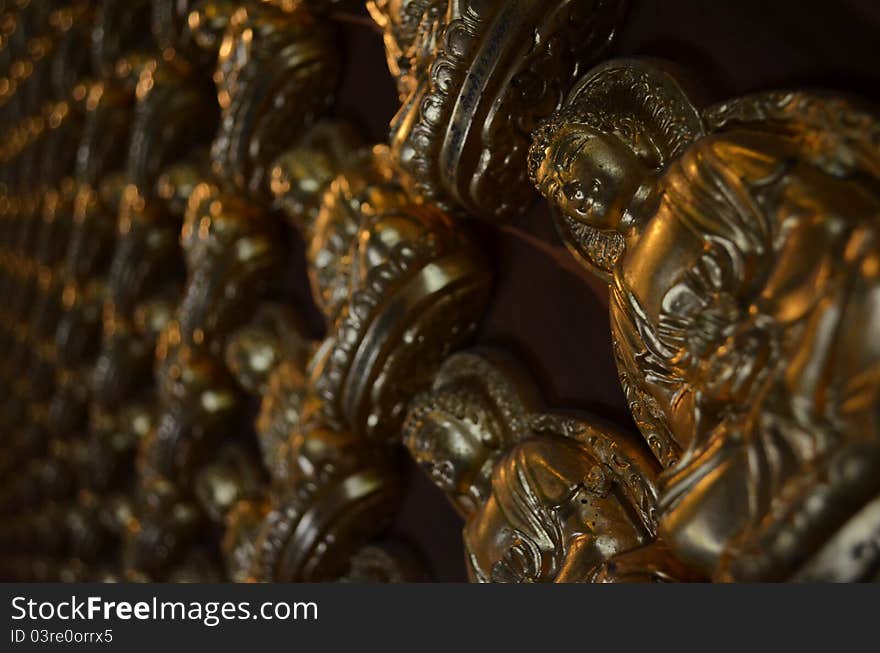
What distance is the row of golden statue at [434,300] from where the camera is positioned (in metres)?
0.16

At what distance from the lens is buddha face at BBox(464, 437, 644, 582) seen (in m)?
0.23

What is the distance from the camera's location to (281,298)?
446 millimetres

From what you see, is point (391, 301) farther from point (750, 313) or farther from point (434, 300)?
point (750, 313)

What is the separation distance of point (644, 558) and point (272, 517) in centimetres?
21

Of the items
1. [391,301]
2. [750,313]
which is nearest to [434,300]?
[391,301]

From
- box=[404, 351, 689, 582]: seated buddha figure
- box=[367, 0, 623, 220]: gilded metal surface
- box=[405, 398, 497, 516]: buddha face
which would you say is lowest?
box=[405, 398, 497, 516]: buddha face

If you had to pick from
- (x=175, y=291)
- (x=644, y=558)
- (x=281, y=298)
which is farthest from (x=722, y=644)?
(x=175, y=291)

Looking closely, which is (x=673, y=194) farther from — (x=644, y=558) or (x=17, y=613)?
(x=17, y=613)

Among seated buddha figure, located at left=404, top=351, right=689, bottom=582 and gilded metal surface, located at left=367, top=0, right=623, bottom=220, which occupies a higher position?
gilded metal surface, located at left=367, top=0, right=623, bottom=220

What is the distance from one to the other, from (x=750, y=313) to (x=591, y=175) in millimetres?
63

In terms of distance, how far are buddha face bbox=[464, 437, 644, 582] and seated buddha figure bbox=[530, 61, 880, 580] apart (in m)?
0.02

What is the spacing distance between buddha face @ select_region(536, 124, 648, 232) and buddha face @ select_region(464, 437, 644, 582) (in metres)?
0.06

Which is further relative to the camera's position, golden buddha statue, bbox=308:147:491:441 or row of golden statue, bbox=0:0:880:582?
golden buddha statue, bbox=308:147:491:441

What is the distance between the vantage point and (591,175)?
8.6 inches
